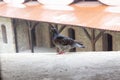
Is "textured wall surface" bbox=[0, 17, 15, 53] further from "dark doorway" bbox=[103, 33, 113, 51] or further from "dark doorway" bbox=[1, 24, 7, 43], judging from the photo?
"dark doorway" bbox=[103, 33, 113, 51]

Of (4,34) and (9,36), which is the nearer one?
(9,36)

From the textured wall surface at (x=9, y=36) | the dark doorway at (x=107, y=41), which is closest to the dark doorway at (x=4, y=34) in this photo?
the textured wall surface at (x=9, y=36)

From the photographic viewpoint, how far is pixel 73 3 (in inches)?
711

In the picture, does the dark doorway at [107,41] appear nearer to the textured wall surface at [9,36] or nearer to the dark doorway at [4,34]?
the textured wall surface at [9,36]

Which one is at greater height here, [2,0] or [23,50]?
[2,0]

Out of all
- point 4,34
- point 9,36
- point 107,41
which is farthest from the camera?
point 4,34

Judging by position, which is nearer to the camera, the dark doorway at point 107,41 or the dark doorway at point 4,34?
the dark doorway at point 107,41

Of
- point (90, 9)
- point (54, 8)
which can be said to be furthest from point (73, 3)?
point (90, 9)

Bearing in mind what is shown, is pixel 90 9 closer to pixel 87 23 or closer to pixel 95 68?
pixel 87 23

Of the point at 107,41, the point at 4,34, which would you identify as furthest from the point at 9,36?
the point at 107,41

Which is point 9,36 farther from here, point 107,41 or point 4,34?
point 107,41

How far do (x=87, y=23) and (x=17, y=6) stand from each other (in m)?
7.85

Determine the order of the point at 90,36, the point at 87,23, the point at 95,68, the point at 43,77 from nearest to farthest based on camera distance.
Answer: the point at 43,77 → the point at 95,68 → the point at 87,23 → the point at 90,36

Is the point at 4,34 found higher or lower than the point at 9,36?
lower
